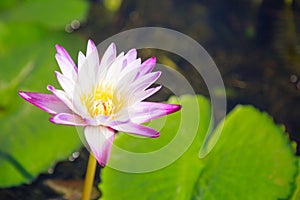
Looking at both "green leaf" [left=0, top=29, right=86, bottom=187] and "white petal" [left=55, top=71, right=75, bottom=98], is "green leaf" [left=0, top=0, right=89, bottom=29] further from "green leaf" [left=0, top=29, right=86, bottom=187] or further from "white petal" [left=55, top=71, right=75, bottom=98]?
"white petal" [left=55, top=71, right=75, bottom=98]

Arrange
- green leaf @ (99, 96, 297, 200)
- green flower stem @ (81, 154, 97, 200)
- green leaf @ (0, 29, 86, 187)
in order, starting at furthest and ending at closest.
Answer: green leaf @ (0, 29, 86, 187), green leaf @ (99, 96, 297, 200), green flower stem @ (81, 154, 97, 200)

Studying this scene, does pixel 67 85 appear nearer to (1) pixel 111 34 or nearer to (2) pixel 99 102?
(2) pixel 99 102

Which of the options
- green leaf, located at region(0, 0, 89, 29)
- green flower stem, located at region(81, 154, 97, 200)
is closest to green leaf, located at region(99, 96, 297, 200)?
green flower stem, located at region(81, 154, 97, 200)

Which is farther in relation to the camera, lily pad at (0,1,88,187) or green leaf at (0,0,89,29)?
green leaf at (0,0,89,29)

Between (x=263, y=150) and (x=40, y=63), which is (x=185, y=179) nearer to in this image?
(x=263, y=150)

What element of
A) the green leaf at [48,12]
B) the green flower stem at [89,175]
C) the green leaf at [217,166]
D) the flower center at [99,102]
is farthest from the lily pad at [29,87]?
the flower center at [99,102]

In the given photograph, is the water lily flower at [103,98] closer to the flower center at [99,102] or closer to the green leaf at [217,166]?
the flower center at [99,102]
